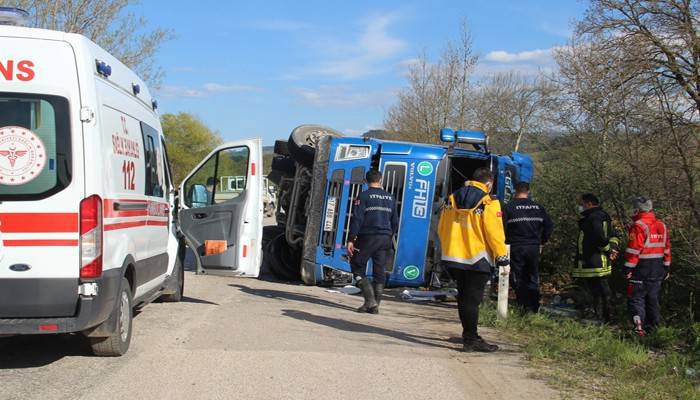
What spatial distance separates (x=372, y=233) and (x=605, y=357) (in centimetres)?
330

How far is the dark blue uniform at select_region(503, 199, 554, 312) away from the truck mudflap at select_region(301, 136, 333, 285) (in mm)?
3164

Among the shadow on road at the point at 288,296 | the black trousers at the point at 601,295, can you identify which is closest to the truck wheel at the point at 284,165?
the shadow on road at the point at 288,296

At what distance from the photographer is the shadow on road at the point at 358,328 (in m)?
7.37

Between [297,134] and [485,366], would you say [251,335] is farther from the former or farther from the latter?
[297,134]

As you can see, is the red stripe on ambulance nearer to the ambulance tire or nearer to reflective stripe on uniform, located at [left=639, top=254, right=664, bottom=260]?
reflective stripe on uniform, located at [left=639, top=254, right=664, bottom=260]

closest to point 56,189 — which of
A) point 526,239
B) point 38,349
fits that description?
point 38,349

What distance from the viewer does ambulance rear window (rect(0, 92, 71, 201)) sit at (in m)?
5.03

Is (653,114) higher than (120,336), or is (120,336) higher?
(653,114)

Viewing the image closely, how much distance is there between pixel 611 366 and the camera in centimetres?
647

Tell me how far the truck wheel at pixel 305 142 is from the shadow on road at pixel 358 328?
3.62m

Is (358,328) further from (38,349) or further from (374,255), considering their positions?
(38,349)

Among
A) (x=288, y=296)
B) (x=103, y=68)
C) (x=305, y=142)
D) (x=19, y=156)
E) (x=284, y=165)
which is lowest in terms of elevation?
(x=288, y=296)

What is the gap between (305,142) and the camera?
1231 centimetres

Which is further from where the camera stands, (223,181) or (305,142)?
(305,142)
